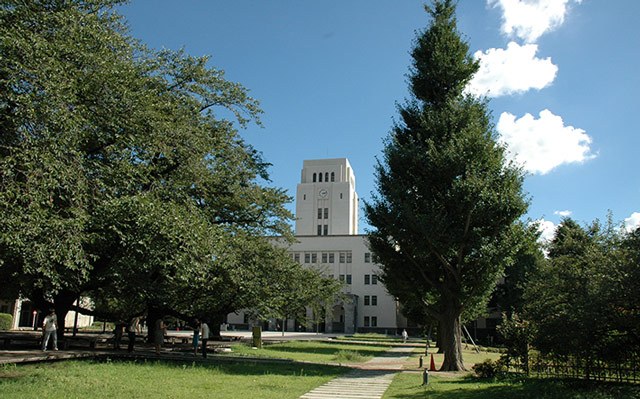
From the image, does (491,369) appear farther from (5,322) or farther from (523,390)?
(5,322)

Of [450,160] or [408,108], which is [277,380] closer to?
[450,160]

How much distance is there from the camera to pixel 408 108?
821 inches

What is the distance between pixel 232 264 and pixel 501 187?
10926 mm

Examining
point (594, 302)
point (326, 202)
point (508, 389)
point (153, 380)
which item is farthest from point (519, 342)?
point (326, 202)

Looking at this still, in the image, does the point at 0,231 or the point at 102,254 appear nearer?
the point at 0,231

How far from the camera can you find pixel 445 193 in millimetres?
18031

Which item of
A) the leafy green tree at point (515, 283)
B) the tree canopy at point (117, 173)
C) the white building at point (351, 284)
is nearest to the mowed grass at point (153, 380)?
the tree canopy at point (117, 173)

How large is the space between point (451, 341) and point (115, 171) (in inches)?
539

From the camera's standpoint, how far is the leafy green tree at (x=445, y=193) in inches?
677

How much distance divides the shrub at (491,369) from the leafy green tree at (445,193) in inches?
92.6

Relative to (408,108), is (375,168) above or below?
below

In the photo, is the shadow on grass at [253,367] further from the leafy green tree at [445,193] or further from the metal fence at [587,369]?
the metal fence at [587,369]

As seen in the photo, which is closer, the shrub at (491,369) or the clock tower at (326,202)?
the shrub at (491,369)

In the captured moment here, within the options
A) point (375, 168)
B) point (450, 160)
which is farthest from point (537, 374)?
point (375, 168)
